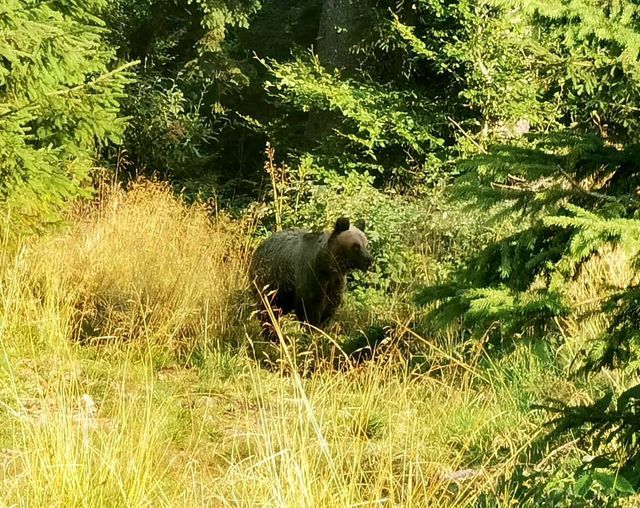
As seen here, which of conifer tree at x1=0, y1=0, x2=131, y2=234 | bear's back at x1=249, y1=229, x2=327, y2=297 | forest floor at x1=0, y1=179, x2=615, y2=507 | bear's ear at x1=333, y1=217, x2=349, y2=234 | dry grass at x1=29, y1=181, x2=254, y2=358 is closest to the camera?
forest floor at x1=0, y1=179, x2=615, y2=507

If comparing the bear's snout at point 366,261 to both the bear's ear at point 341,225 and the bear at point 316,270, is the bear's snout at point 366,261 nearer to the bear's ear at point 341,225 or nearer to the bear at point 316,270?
the bear at point 316,270

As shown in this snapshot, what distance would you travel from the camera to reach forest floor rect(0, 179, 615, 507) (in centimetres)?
344

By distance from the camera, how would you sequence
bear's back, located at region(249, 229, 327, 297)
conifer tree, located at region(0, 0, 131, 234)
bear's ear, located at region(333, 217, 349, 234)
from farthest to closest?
bear's back, located at region(249, 229, 327, 297) < bear's ear, located at region(333, 217, 349, 234) < conifer tree, located at region(0, 0, 131, 234)

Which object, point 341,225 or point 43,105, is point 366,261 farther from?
point 43,105

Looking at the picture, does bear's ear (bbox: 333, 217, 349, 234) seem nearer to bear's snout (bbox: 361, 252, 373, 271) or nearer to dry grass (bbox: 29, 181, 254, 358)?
bear's snout (bbox: 361, 252, 373, 271)

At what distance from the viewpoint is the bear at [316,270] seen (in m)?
7.74

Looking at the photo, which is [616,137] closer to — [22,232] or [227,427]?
[227,427]

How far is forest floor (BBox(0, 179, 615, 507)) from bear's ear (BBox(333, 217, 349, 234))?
43.5 inches

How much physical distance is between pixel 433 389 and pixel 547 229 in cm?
275

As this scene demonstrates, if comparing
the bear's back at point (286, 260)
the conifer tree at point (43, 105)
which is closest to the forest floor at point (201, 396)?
the bear's back at point (286, 260)

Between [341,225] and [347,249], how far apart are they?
21 centimetres

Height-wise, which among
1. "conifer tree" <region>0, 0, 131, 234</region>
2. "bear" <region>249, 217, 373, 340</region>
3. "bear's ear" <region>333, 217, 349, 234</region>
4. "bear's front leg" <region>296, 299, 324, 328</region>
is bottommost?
"bear's front leg" <region>296, 299, 324, 328</region>

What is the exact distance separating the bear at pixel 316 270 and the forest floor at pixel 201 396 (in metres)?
0.41

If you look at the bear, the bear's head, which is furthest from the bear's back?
the bear's head
